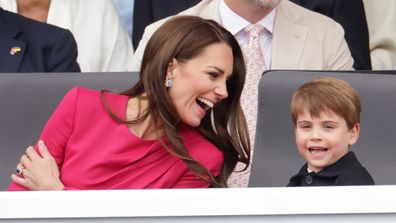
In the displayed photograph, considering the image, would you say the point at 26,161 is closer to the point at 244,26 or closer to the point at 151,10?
the point at 244,26

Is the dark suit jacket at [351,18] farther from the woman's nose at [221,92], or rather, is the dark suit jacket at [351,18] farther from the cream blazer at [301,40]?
the woman's nose at [221,92]

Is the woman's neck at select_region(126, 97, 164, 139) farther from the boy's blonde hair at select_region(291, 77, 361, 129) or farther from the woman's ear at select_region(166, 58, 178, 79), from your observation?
the boy's blonde hair at select_region(291, 77, 361, 129)

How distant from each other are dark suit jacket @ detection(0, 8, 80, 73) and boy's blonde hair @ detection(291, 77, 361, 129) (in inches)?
49.2

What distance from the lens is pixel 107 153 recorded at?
122 inches

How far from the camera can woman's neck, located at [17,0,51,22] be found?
4.53 metres

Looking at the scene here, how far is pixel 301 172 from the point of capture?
3049 millimetres

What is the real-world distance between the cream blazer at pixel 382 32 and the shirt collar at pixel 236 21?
830mm

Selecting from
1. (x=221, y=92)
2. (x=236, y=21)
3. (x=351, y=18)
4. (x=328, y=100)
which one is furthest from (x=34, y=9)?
(x=328, y=100)

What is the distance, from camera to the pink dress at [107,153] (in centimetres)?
308

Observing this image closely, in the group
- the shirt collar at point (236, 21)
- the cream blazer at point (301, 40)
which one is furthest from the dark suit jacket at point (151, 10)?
the shirt collar at point (236, 21)

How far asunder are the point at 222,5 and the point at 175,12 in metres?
0.41

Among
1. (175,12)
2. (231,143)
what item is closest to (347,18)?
(175,12)

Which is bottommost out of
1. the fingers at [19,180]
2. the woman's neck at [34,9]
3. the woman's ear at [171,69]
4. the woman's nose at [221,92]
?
the fingers at [19,180]

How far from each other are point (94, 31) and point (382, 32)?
1.25 m
